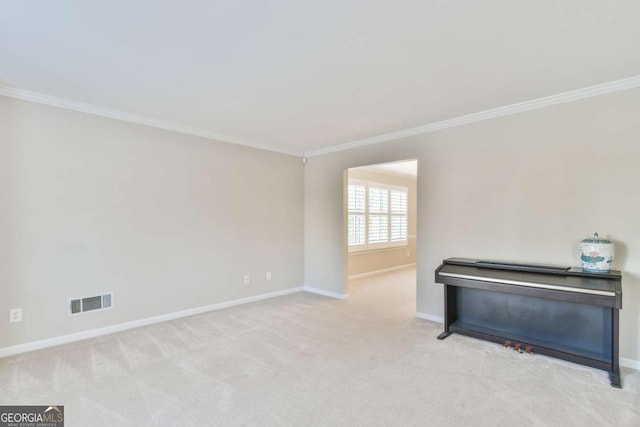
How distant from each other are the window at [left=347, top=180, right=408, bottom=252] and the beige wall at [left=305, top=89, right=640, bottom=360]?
2.15 meters

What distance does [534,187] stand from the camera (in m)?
3.22

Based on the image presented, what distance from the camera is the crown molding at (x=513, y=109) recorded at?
2760 mm

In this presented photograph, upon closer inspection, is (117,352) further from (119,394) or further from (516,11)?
(516,11)

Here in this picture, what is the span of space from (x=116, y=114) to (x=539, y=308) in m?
4.88

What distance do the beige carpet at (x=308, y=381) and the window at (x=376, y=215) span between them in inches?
125

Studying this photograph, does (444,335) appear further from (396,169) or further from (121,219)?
(396,169)

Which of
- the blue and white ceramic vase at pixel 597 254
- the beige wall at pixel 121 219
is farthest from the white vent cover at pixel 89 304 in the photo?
the blue and white ceramic vase at pixel 597 254

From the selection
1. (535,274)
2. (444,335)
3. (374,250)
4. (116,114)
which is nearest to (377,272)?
(374,250)

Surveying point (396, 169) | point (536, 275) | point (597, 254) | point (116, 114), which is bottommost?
point (536, 275)

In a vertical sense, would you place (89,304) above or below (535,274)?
below

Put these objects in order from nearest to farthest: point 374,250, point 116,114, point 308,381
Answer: point 308,381 → point 116,114 → point 374,250

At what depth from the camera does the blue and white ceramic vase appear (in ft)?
8.83

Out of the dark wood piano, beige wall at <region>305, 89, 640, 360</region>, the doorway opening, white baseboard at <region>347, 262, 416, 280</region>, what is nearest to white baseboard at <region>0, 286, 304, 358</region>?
the doorway opening

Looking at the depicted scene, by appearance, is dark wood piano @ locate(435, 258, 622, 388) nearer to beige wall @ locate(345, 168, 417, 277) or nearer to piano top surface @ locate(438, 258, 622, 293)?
piano top surface @ locate(438, 258, 622, 293)
